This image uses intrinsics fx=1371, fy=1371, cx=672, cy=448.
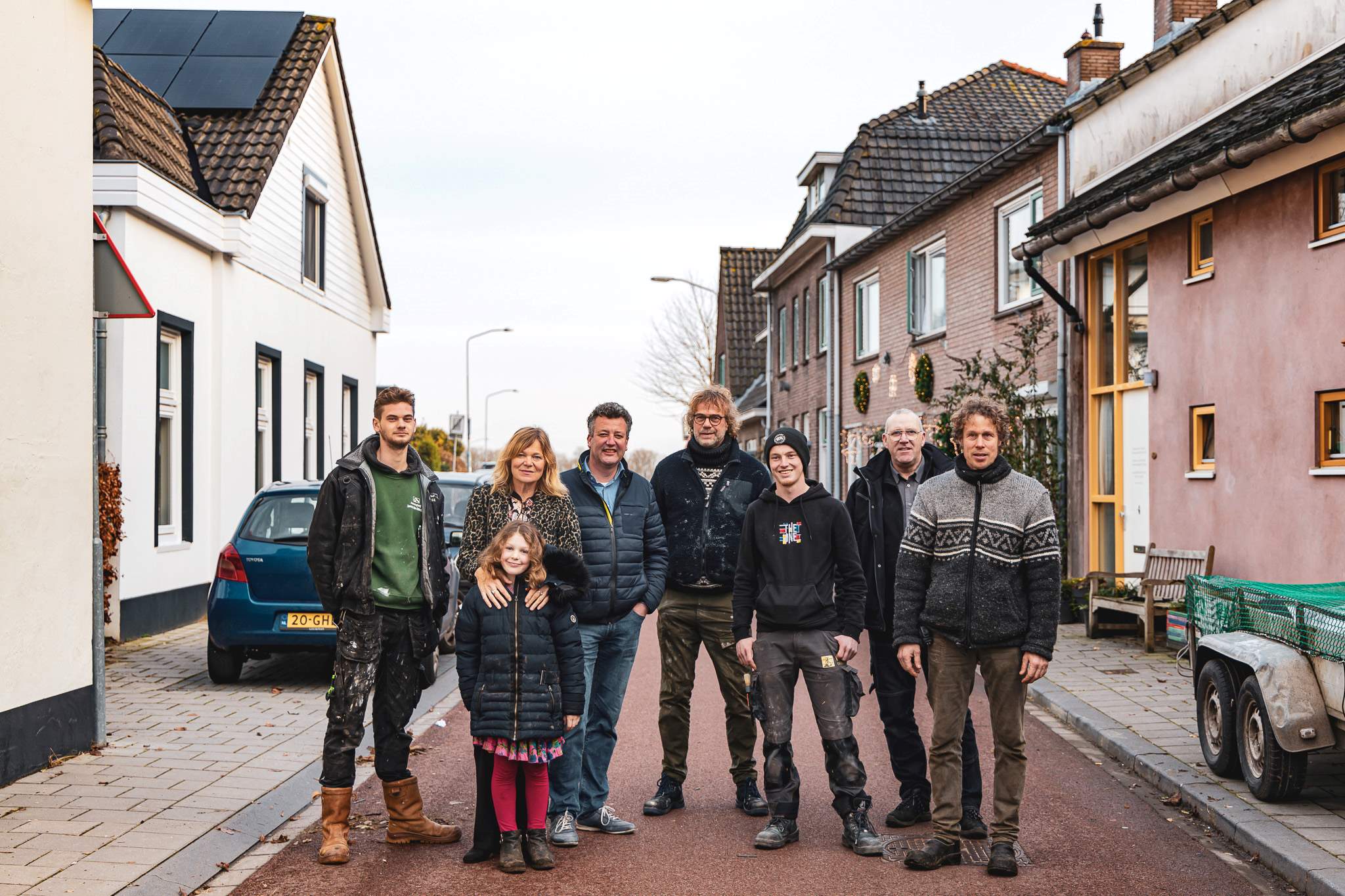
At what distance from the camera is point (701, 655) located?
1307 cm

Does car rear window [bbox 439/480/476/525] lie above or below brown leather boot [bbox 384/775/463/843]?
above

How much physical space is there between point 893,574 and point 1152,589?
6403 millimetres

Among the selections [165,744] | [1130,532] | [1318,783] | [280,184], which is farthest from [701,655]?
[280,184]

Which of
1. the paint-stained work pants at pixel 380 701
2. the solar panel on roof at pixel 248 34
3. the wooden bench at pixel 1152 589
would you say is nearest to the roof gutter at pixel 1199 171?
the wooden bench at pixel 1152 589

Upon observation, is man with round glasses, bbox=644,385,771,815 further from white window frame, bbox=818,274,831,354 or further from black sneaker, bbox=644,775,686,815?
white window frame, bbox=818,274,831,354

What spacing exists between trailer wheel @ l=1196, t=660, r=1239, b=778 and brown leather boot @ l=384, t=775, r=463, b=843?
12.2ft

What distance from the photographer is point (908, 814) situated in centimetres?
622

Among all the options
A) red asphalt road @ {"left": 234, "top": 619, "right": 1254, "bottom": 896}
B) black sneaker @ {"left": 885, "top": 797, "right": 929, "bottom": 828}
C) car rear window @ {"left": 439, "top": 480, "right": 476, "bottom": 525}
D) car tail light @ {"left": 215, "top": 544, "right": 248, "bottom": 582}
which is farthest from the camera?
car rear window @ {"left": 439, "top": 480, "right": 476, "bottom": 525}

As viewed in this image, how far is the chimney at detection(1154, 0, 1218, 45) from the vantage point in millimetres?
15547

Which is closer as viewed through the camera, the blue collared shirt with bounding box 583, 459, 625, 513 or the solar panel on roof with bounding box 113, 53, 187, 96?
the blue collared shirt with bounding box 583, 459, 625, 513

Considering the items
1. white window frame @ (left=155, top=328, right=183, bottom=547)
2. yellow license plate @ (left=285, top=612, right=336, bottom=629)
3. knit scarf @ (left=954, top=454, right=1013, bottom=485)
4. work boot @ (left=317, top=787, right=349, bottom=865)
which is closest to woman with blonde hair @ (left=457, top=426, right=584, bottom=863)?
work boot @ (left=317, top=787, right=349, bottom=865)

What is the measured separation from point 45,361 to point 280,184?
37.7ft

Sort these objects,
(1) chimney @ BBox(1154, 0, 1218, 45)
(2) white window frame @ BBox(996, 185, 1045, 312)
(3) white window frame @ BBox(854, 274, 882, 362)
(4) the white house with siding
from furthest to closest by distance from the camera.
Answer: (3) white window frame @ BBox(854, 274, 882, 362), (2) white window frame @ BBox(996, 185, 1045, 312), (1) chimney @ BBox(1154, 0, 1218, 45), (4) the white house with siding

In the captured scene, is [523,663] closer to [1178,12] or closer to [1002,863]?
[1002,863]
